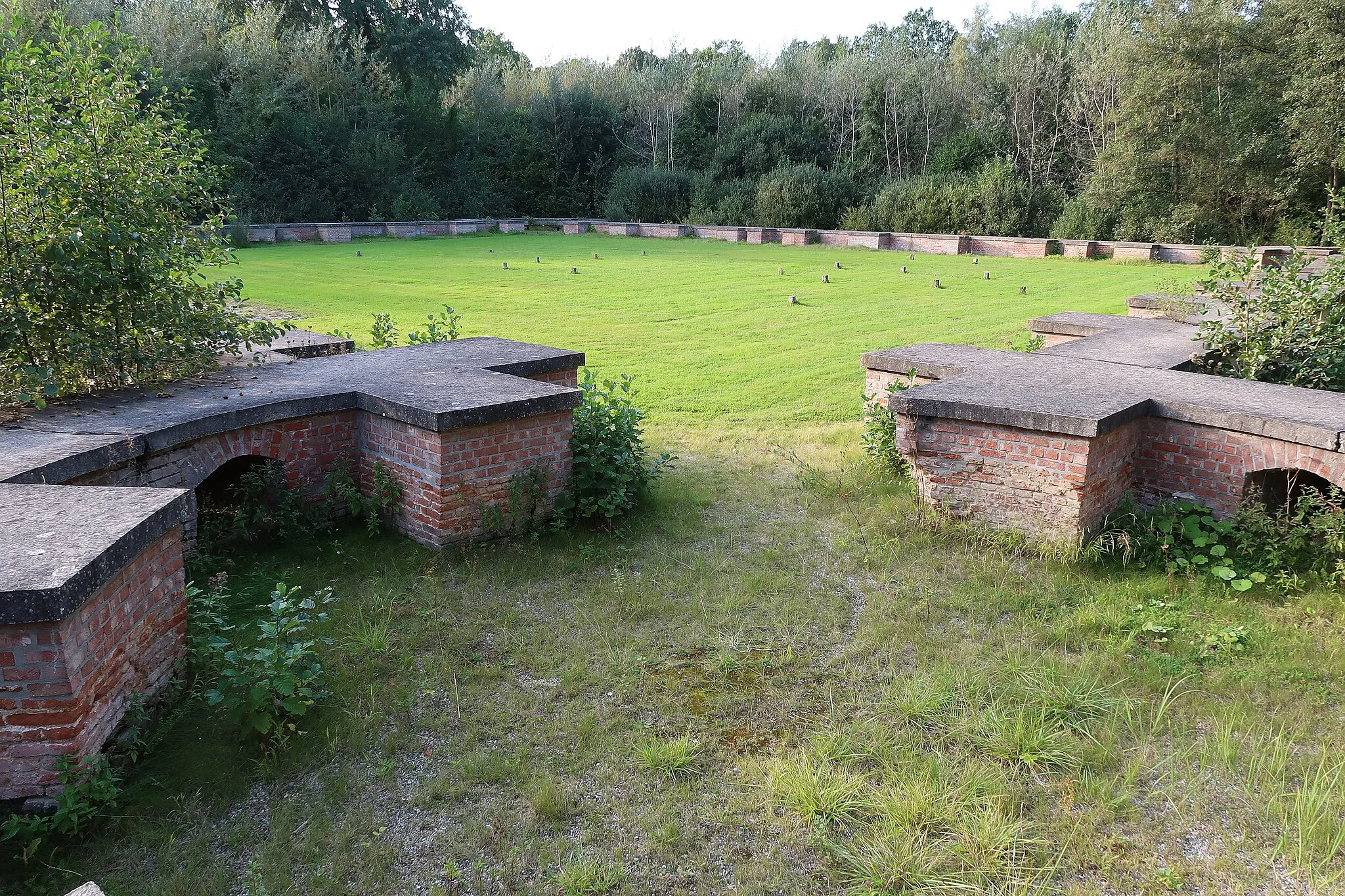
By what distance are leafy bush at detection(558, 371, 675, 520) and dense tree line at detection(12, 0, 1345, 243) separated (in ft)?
57.7

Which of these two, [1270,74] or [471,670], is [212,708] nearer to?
[471,670]

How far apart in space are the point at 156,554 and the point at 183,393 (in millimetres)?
2472

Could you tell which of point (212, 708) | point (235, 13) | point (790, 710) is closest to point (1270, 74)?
point (790, 710)

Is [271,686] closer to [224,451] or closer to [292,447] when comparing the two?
[224,451]

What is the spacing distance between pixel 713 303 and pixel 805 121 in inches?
961

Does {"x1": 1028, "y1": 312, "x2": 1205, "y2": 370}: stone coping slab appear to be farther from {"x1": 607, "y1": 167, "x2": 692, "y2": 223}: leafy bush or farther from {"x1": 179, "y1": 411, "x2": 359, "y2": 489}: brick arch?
{"x1": 607, "y1": 167, "x2": 692, "y2": 223}: leafy bush

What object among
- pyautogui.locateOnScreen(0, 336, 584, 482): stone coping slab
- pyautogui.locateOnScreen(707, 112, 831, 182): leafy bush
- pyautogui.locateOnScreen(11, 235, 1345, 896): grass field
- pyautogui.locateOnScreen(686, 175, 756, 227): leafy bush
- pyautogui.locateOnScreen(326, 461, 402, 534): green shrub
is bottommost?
pyautogui.locateOnScreen(11, 235, 1345, 896): grass field

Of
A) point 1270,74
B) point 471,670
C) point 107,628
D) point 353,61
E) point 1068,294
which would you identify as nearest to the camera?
point 107,628

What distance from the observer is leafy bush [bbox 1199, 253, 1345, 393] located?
250 inches

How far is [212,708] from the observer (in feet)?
12.0

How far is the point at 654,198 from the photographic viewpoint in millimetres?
34719

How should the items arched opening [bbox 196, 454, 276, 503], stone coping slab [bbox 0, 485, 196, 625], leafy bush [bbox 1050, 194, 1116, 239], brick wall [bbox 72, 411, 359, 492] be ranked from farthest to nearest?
leafy bush [bbox 1050, 194, 1116, 239] < arched opening [bbox 196, 454, 276, 503] < brick wall [bbox 72, 411, 359, 492] < stone coping slab [bbox 0, 485, 196, 625]

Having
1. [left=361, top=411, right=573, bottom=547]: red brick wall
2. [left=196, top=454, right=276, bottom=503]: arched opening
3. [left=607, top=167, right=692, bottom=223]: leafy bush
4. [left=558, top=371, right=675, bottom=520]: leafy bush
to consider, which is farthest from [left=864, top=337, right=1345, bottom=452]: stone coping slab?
[left=607, top=167, right=692, bottom=223]: leafy bush

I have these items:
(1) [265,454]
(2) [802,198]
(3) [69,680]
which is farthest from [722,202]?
(3) [69,680]
